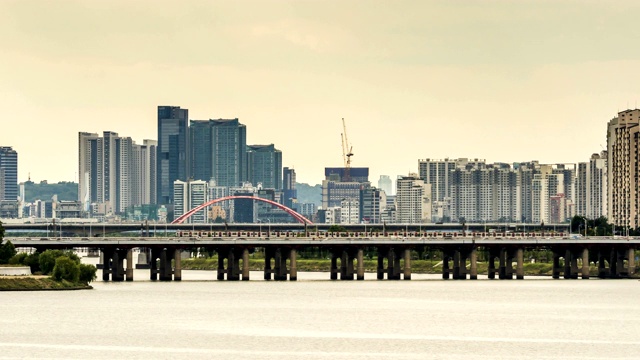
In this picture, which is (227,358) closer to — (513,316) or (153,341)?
(153,341)

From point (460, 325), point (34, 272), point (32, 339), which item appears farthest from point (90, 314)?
point (34, 272)

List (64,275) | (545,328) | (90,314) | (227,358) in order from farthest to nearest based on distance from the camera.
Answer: (64,275)
(90,314)
(545,328)
(227,358)

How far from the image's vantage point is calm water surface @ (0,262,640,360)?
385 feet

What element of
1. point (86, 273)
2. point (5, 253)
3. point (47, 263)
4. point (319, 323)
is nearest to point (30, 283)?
point (47, 263)

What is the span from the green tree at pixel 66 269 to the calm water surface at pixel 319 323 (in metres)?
4.27

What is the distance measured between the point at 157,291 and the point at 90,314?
130 feet

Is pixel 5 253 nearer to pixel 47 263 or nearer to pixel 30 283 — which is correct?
pixel 47 263

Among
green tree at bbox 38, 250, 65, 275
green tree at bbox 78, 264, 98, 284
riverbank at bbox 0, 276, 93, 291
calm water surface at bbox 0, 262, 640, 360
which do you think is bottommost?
calm water surface at bbox 0, 262, 640, 360

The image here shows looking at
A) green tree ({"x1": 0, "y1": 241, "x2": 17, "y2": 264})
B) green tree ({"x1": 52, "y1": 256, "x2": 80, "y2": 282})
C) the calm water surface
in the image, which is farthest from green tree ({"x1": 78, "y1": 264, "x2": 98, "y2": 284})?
green tree ({"x1": 0, "y1": 241, "x2": 17, "y2": 264})

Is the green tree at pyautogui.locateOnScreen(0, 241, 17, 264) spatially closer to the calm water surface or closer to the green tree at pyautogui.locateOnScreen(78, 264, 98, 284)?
the green tree at pyautogui.locateOnScreen(78, 264, 98, 284)

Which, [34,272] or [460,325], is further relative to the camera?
[34,272]

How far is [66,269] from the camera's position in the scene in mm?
187000

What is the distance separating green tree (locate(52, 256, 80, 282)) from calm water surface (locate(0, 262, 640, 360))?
14.0ft

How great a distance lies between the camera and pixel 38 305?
517 ft
